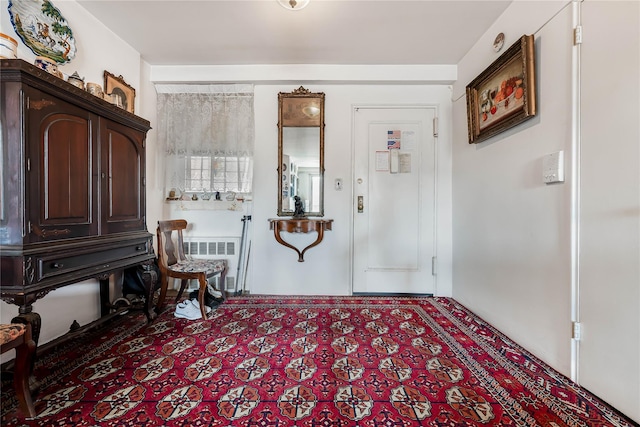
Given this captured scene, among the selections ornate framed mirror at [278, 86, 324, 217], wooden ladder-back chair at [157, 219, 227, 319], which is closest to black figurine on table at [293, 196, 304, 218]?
ornate framed mirror at [278, 86, 324, 217]

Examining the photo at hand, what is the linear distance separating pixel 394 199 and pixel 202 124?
7.60 ft

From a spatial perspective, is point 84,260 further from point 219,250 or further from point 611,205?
point 611,205

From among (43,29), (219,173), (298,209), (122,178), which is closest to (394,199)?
(298,209)

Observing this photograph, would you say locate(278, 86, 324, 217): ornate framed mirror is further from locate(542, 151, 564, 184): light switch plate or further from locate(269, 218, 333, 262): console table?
locate(542, 151, 564, 184): light switch plate

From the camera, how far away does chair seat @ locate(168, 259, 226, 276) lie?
231 centimetres

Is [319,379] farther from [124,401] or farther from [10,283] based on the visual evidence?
[10,283]

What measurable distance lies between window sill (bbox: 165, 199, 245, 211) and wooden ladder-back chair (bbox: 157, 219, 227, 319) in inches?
13.2

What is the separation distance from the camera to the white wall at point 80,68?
1740mm

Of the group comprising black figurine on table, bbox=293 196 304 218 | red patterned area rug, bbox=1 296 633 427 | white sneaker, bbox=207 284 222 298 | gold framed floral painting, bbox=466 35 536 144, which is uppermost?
gold framed floral painting, bbox=466 35 536 144

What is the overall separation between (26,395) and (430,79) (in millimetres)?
3798

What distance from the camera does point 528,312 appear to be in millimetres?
1776

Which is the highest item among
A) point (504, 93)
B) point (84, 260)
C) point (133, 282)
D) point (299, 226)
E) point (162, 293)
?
point (504, 93)

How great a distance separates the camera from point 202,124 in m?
2.86

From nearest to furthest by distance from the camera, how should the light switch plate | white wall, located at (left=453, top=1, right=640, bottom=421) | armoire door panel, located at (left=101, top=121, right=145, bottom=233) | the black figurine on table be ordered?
white wall, located at (left=453, top=1, right=640, bottom=421)
the light switch plate
armoire door panel, located at (left=101, top=121, right=145, bottom=233)
the black figurine on table
